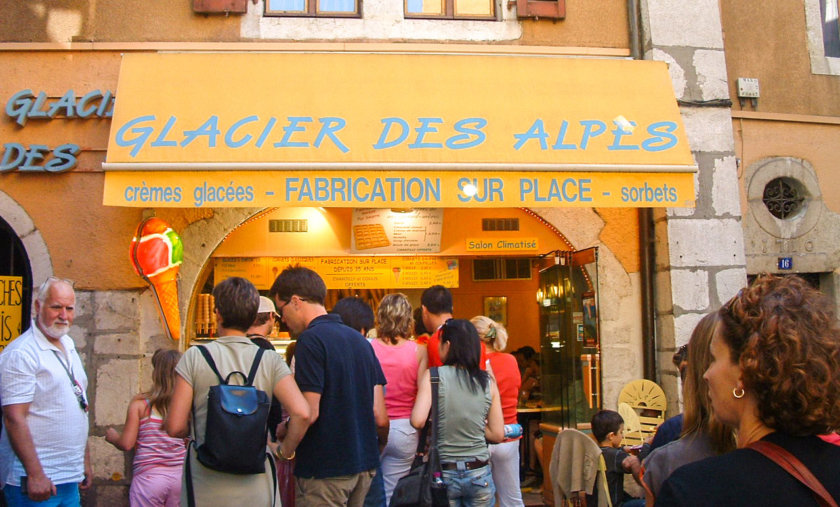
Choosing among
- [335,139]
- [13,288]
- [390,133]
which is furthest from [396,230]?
[13,288]

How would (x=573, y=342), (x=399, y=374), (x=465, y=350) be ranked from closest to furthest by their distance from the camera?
1. (x=465, y=350)
2. (x=399, y=374)
3. (x=573, y=342)

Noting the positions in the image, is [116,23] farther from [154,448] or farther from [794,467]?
[794,467]

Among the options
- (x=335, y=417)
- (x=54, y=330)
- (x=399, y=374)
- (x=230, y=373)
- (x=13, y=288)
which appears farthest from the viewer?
(x=13, y=288)

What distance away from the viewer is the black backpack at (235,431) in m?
3.14

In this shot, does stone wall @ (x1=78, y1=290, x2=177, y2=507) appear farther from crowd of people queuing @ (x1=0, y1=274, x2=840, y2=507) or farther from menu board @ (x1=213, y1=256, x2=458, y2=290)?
crowd of people queuing @ (x1=0, y1=274, x2=840, y2=507)

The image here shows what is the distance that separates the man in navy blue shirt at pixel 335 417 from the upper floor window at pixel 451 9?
409 cm

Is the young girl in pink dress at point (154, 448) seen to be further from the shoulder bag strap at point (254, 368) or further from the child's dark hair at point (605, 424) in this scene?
the child's dark hair at point (605, 424)

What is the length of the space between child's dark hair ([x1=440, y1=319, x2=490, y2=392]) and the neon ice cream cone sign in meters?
2.90

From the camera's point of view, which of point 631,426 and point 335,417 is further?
point 631,426

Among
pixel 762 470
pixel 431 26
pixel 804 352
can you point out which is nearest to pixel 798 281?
pixel 804 352

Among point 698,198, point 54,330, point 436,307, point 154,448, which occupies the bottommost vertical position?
point 154,448

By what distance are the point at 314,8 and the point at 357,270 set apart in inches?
100

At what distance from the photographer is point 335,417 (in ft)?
12.0

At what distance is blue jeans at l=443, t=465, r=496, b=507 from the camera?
4270 mm
